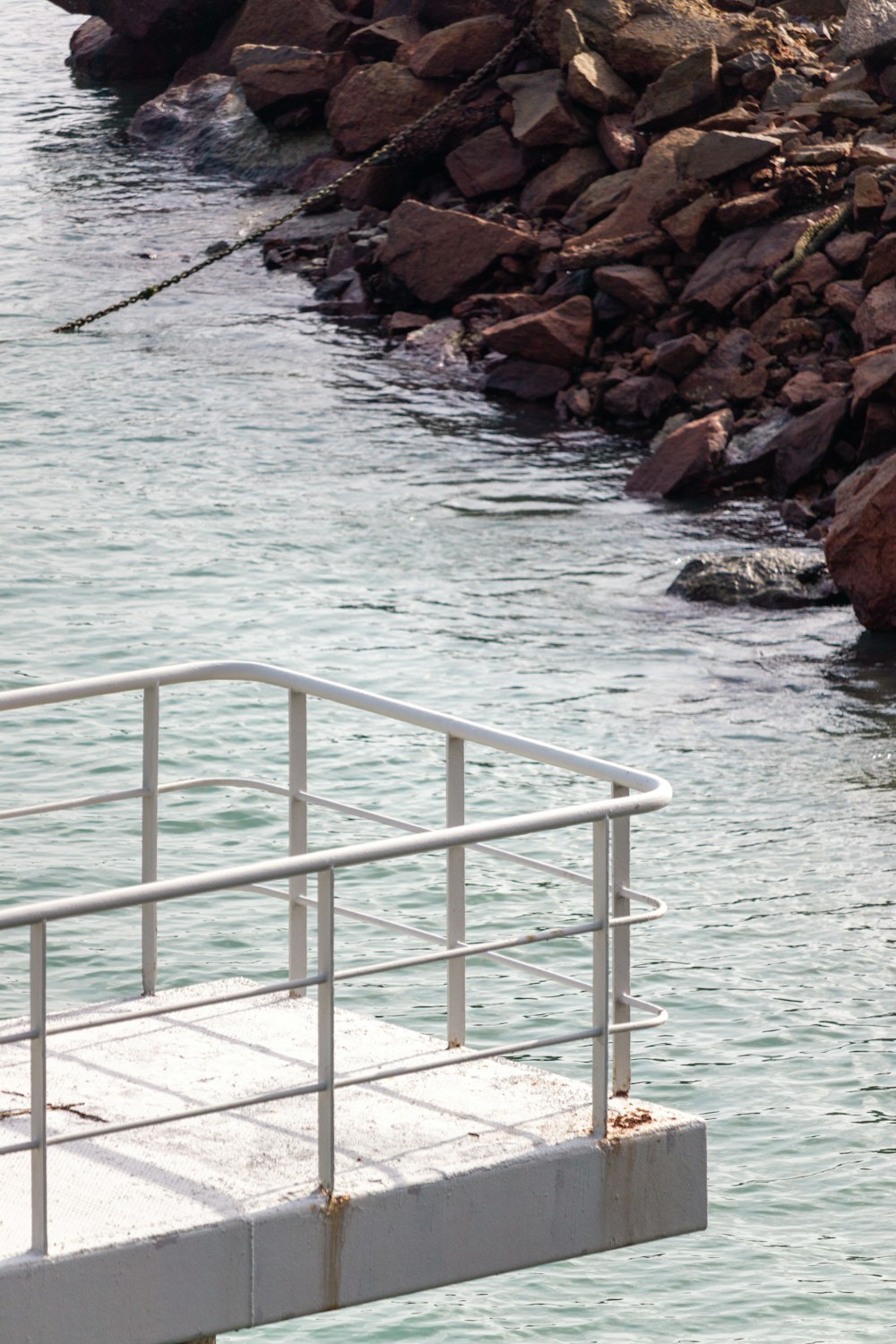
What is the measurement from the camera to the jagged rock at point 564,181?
86.2 feet

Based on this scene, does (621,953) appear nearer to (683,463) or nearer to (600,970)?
(600,970)

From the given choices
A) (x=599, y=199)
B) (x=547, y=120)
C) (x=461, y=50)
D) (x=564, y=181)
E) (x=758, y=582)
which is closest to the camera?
(x=758, y=582)

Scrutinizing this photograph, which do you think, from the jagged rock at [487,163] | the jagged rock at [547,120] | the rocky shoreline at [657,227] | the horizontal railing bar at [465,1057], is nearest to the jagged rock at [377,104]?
the rocky shoreline at [657,227]

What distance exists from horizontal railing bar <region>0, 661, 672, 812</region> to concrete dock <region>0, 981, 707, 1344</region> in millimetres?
848

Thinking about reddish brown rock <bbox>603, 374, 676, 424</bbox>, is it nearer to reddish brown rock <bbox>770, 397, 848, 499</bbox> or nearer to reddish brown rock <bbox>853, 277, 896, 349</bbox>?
reddish brown rock <bbox>770, 397, 848, 499</bbox>

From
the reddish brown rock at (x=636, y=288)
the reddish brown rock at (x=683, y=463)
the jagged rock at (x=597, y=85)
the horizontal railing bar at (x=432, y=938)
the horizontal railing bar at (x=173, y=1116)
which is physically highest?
the jagged rock at (x=597, y=85)

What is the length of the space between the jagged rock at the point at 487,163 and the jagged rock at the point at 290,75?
512cm

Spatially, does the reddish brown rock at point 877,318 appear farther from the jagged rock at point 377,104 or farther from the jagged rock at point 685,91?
the jagged rock at point 377,104

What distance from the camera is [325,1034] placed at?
500 cm

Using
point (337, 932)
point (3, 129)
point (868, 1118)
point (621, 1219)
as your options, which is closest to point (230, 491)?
point (337, 932)

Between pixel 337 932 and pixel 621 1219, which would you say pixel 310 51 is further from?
pixel 621 1219

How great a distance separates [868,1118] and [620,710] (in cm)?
537

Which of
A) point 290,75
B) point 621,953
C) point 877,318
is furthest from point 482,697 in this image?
point 290,75

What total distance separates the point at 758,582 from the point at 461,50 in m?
13.4
